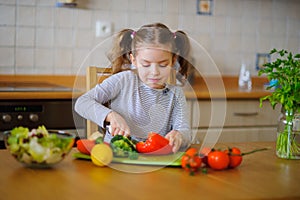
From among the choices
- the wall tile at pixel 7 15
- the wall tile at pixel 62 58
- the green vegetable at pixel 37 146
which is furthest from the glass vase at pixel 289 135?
the wall tile at pixel 7 15

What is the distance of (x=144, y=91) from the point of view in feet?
6.07

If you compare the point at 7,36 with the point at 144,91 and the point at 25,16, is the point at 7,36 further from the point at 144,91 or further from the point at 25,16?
the point at 144,91

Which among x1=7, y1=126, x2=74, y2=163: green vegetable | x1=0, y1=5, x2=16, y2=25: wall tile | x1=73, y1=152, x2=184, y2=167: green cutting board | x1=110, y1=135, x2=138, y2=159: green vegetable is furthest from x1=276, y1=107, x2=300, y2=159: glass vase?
x1=0, y1=5, x2=16, y2=25: wall tile

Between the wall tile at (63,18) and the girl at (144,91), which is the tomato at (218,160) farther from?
the wall tile at (63,18)

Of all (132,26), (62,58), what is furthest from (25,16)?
(132,26)

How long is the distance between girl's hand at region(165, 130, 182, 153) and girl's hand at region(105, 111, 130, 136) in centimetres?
14

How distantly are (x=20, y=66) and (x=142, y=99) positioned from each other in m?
1.42

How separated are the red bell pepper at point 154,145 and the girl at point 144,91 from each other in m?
0.03

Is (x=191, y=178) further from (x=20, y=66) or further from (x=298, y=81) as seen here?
(x=20, y=66)

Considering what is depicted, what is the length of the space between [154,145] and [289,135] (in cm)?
47

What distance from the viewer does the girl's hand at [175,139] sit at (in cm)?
160

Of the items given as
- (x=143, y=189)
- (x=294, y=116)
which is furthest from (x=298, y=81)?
(x=143, y=189)

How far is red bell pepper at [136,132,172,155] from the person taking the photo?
1547 mm

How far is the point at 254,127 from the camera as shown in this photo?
3.16 meters
